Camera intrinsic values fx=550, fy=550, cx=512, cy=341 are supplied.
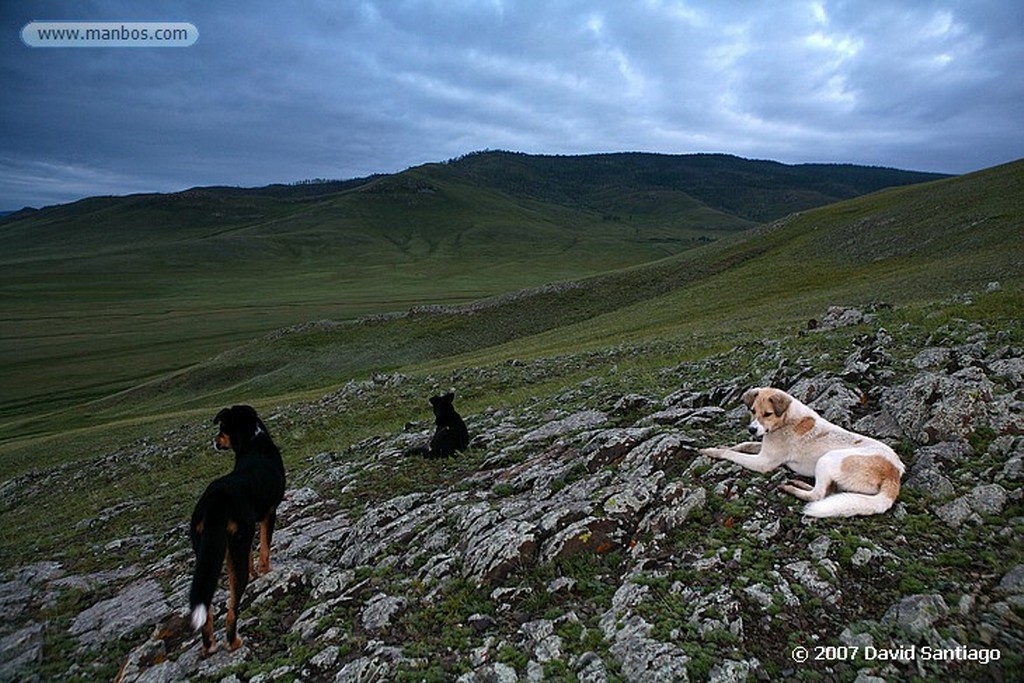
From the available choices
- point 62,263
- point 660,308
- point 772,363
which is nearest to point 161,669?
point 772,363

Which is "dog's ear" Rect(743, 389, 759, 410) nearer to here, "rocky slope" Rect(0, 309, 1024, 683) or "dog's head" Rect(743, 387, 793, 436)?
"dog's head" Rect(743, 387, 793, 436)

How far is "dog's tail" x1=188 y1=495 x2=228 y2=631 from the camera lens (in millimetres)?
6039

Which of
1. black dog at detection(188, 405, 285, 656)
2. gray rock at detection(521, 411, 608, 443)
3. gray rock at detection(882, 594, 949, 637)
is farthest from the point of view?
gray rock at detection(521, 411, 608, 443)

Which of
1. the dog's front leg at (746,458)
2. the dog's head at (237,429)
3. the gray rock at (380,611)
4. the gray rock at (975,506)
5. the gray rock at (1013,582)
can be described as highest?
the dog's head at (237,429)

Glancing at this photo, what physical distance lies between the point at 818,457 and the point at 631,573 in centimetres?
345

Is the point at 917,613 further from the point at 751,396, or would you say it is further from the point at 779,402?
the point at 751,396

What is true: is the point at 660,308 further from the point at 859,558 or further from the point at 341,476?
the point at 859,558

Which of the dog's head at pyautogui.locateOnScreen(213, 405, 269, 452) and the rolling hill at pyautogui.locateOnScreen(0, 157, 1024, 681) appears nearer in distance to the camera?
the rolling hill at pyautogui.locateOnScreen(0, 157, 1024, 681)

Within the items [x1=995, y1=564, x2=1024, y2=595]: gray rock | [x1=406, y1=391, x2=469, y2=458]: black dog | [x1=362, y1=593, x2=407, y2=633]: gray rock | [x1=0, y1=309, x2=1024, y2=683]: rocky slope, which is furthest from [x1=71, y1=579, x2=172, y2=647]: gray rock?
[x1=995, y1=564, x2=1024, y2=595]: gray rock

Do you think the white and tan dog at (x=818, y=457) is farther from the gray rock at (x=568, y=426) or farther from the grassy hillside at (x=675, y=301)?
the grassy hillside at (x=675, y=301)

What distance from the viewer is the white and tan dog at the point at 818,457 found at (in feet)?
23.2

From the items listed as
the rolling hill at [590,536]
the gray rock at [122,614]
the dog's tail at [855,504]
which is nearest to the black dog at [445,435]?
the rolling hill at [590,536]

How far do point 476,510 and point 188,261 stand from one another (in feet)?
683

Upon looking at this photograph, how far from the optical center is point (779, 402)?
8523 mm
